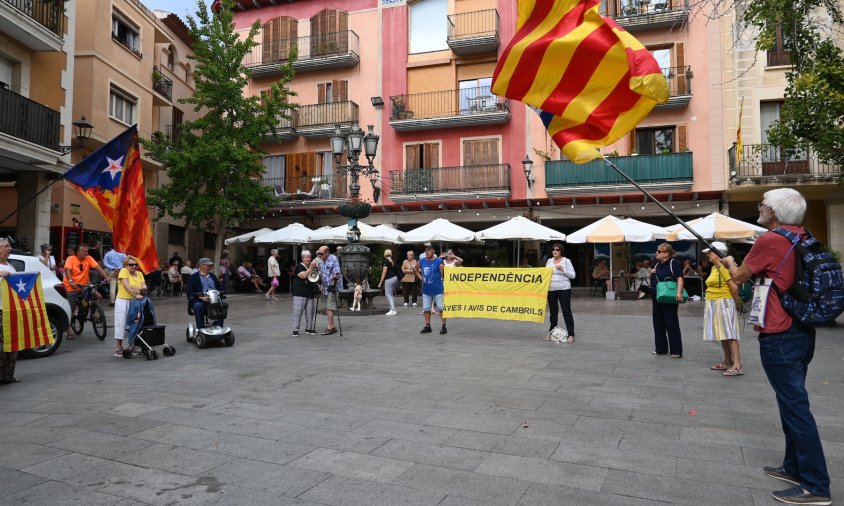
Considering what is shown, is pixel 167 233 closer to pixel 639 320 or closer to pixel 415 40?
pixel 415 40

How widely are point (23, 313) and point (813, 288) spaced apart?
8.28m

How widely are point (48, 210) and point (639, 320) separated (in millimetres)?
16782

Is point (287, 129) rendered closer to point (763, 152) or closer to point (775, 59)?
point (763, 152)

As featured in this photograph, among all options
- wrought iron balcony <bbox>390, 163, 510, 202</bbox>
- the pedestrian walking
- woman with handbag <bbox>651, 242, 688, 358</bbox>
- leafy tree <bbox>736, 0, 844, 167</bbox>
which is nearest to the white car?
woman with handbag <bbox>651, 242, 688, 358</bbox>

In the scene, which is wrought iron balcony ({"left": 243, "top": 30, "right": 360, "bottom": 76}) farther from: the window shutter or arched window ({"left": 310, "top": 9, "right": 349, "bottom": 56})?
the window shutter

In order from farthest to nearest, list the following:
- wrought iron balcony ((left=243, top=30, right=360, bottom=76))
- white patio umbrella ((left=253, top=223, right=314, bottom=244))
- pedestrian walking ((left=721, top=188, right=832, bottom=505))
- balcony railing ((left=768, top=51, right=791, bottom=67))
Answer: wrought iron balcony ((left=243, top=30, right=360, bottom=76)) < white patio umbrella ((left=253, top=223, right=314, bottom=244)) < balcony railing ((left=768, top=51, right=791, bottom=67)) < pedestrian walking ((left=721, top=188, right=832, bottom=505))

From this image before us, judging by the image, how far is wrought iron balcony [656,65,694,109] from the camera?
22125 mm

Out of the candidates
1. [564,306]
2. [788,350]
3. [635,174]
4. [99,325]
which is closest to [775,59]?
[635,174]

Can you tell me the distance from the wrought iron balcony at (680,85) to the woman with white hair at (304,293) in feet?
56.4

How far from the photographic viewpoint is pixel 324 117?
2723 centimetres

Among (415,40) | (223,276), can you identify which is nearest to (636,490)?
(223,276)

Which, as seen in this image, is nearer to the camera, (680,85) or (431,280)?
(431,280)

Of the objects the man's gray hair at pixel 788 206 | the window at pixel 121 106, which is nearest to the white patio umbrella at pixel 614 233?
the man's gray hair at pixel 788 206

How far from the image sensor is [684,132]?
74.6ft
